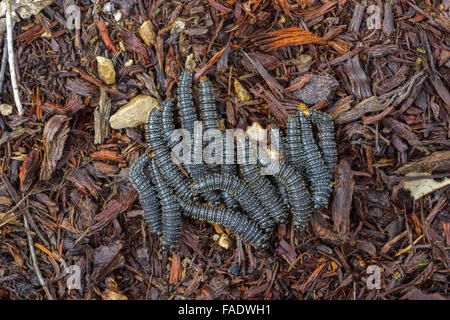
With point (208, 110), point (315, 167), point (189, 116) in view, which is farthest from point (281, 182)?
point (189, 116)

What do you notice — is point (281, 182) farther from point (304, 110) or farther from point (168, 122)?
point (168, 122)

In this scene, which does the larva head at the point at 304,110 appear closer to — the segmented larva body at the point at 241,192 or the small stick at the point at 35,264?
the segmented larva body at the point at 241,192

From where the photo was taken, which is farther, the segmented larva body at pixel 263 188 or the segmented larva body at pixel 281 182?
the segmented larva body at pixel 281 182

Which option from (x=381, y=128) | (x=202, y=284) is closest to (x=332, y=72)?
(x=381, y=128)

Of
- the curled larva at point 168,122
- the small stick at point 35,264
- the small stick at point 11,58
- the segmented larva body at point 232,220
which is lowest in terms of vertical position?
the small stick at point 35,264

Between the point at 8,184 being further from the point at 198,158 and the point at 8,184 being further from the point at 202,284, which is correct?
the point at 202,284

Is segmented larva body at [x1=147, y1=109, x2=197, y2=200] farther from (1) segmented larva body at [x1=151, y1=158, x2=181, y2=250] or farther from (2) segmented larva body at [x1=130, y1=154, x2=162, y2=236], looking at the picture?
(2) segmented larva body at [x1=130, y1=154, x2=162, y2=236]

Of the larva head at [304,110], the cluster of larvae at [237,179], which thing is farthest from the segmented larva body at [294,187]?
the larva head at [304,110]
